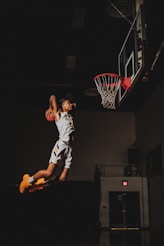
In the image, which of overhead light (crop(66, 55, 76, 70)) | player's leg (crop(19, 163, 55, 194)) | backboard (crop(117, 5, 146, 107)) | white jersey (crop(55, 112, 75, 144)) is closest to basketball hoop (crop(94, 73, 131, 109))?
backboard (crop(117, 5, 146, 107))

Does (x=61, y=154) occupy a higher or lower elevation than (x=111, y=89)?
lower

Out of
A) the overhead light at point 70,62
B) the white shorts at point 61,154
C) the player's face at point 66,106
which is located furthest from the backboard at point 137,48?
the overhead light at point 70,62

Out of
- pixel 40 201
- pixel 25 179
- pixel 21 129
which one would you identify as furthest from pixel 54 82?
pixel 25 179

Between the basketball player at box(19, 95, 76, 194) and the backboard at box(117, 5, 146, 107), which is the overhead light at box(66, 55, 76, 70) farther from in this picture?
the basketball player at box(19, 95, 76, 194)

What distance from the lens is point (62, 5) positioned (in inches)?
283

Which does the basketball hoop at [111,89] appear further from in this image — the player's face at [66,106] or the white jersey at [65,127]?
the white jersey at [65,127]

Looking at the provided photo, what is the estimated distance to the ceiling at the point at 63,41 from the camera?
24.0 feet

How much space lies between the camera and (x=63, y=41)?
8.61 m

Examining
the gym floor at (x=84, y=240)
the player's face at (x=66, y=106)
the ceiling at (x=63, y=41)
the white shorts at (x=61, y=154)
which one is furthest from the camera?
the ceiling at (x=63, y=41)

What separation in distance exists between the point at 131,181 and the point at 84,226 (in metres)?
2.38

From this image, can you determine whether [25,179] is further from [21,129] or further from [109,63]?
[21,129]

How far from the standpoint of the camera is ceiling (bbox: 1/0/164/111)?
731 centimetres

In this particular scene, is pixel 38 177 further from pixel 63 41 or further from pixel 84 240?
pixel 63 41

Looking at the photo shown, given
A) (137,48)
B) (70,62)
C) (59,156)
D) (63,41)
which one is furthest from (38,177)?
(70,62)
